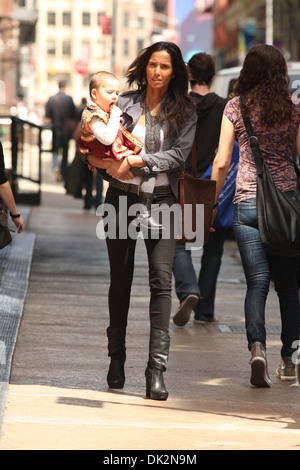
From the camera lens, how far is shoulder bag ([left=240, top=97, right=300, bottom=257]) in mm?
6320

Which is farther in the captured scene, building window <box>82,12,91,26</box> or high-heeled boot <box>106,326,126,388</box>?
building window <box>82,12,91,26</box>

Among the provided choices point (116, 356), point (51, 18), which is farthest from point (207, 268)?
point (51, 18)

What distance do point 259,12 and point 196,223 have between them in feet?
187

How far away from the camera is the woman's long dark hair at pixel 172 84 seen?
6.11 meters

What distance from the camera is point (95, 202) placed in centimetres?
1780

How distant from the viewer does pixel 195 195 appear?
6324mm

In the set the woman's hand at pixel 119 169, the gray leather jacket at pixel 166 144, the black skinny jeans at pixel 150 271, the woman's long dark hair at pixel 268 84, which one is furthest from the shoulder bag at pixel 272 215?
the woman's hand at pixel 119 169

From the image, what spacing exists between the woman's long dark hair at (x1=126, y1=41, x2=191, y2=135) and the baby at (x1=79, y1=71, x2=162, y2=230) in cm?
22

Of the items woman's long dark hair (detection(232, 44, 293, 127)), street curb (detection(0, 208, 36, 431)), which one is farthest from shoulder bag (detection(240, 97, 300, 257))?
street curb (detection(0, 208, 36, 431))

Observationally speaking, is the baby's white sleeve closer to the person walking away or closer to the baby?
the baby

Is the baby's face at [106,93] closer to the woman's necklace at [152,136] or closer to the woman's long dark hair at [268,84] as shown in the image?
the woman's necklace at [152,136]

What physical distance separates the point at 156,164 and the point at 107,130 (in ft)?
1.04
